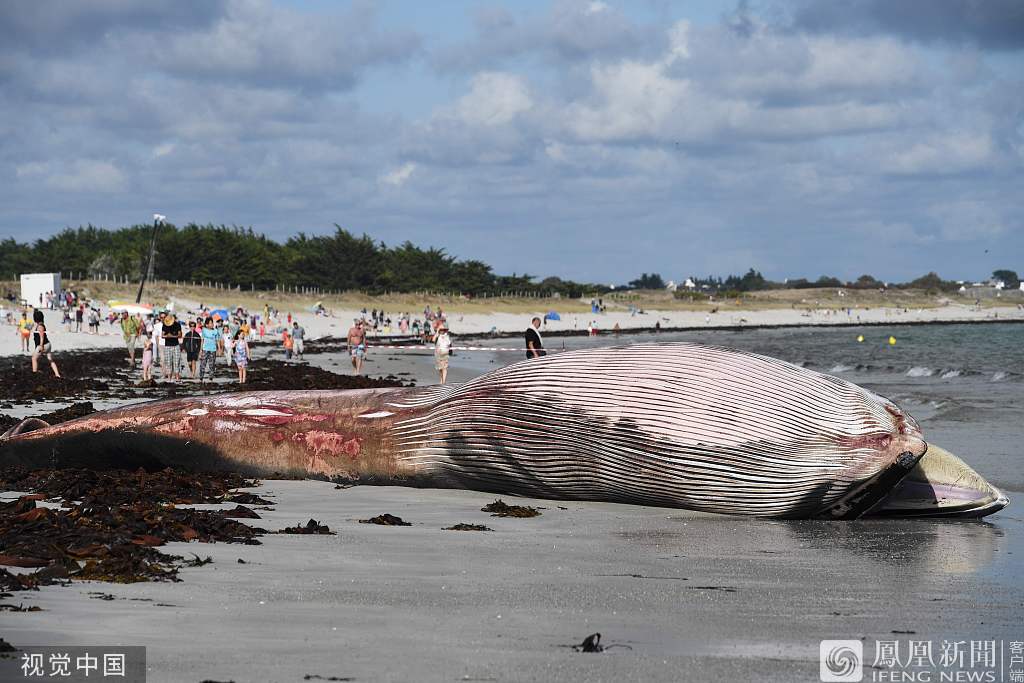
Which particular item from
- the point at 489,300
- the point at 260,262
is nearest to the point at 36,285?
the point at 260,262

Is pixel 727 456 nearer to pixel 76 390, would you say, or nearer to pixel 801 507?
pixel 801 507

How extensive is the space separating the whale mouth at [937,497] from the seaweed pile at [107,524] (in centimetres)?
506

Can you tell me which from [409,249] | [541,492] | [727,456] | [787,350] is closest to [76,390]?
[541,492]

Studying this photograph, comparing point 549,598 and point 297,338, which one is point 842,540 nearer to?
point 549,598

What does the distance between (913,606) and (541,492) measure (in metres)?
4.00

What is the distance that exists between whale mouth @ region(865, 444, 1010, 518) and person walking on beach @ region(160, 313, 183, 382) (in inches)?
878

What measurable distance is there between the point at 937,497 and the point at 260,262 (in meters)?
109

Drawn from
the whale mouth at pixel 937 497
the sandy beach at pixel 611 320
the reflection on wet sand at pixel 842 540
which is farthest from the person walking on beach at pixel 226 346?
the reflection on wet sand at pixel 842 540

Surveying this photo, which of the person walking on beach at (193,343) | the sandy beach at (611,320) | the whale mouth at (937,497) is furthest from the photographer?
the sandy beach at (611,320)

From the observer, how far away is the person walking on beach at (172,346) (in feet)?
92.5

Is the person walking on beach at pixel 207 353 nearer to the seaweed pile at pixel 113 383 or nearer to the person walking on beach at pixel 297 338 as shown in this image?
the seaweed pile at pixel 113 383

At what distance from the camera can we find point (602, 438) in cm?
899

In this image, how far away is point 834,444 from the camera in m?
8.48

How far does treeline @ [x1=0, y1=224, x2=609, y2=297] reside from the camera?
10969cm
